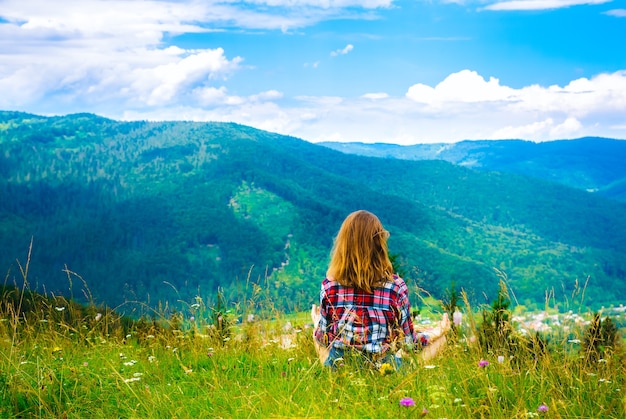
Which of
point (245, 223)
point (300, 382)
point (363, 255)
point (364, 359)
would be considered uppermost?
point (363, 255)

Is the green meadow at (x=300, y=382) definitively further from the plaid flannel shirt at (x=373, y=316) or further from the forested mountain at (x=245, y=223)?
the forested mountain at (x=245, y=223)

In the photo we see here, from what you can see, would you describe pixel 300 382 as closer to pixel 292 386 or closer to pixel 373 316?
pixel 292 386

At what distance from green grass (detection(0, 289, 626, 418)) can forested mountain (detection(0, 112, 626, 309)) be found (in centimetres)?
8314

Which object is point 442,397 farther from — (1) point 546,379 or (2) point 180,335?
(2) point 180,335

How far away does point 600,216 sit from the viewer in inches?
7264

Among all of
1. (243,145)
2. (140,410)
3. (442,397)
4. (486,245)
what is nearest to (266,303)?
(140,410)

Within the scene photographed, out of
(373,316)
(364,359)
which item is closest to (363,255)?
(373,316)

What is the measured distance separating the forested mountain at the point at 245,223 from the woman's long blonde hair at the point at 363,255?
275 ft

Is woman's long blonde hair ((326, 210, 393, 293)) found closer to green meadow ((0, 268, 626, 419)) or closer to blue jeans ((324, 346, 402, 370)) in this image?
blue jeans ((324, 346, 402, 370))

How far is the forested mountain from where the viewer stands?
11269 centimetres

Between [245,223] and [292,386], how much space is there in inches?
5240

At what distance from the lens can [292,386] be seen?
3621 mm

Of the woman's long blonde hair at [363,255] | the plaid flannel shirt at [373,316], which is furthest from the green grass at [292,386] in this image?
the woman's long blonde hair at [363,255]

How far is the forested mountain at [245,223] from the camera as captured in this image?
11269 centimetres
